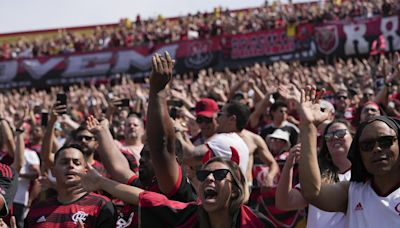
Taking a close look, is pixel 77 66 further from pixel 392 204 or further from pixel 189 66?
pixel 392 204

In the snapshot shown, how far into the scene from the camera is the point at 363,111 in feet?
25.0

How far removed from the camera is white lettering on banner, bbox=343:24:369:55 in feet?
73.6

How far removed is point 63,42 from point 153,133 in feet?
99.2

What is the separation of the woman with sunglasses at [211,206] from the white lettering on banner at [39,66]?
27223 millimetres

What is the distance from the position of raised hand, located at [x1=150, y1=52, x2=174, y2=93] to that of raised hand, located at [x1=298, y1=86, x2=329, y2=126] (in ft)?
2.31

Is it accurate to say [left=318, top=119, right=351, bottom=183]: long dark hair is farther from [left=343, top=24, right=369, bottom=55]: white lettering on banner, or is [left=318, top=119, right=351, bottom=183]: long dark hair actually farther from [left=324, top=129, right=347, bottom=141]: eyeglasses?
[left=343, top=24, right=369, bottom=55]: white lettering on banner

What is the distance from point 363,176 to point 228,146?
8.40 feet

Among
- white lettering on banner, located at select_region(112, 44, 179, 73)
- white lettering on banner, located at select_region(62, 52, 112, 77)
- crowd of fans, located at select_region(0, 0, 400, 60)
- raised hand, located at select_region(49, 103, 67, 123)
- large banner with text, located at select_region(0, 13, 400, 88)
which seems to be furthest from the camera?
white lettering on banner, located at select_region(62, 52, 112, 77)

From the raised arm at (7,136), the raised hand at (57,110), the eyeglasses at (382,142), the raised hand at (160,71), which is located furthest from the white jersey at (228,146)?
the raised arm at (7,136)

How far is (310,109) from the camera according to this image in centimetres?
388

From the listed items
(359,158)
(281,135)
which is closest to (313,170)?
(359,158)

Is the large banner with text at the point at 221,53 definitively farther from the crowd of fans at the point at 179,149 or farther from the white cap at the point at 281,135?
the white cap at the point at 281,135

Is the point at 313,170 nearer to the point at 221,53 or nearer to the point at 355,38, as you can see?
the point at 355,38

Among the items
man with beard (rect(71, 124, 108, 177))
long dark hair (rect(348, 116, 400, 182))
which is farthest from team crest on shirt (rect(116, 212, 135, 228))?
man with beard (rect(71, 124, 108, 177))
